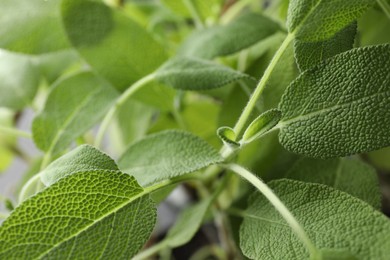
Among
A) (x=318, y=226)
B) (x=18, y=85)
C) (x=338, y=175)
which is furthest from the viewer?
(x=18, y=85)

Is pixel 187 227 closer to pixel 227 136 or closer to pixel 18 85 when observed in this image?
pixel 227 136

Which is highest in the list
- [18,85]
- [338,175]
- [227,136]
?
[18,85]

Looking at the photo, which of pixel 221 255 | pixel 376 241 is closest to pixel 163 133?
pixel 376 241

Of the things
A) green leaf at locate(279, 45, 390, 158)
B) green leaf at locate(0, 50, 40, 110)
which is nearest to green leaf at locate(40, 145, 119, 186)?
green leaf at locate(279, 45, 390, 158)

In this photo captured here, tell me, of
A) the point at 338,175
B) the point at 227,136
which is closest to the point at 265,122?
the point at 227,136

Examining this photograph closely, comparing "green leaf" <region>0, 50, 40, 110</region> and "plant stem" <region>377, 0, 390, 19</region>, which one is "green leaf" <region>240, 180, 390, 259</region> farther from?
"green leaf" <region>0, 50, 40, 110</region>
